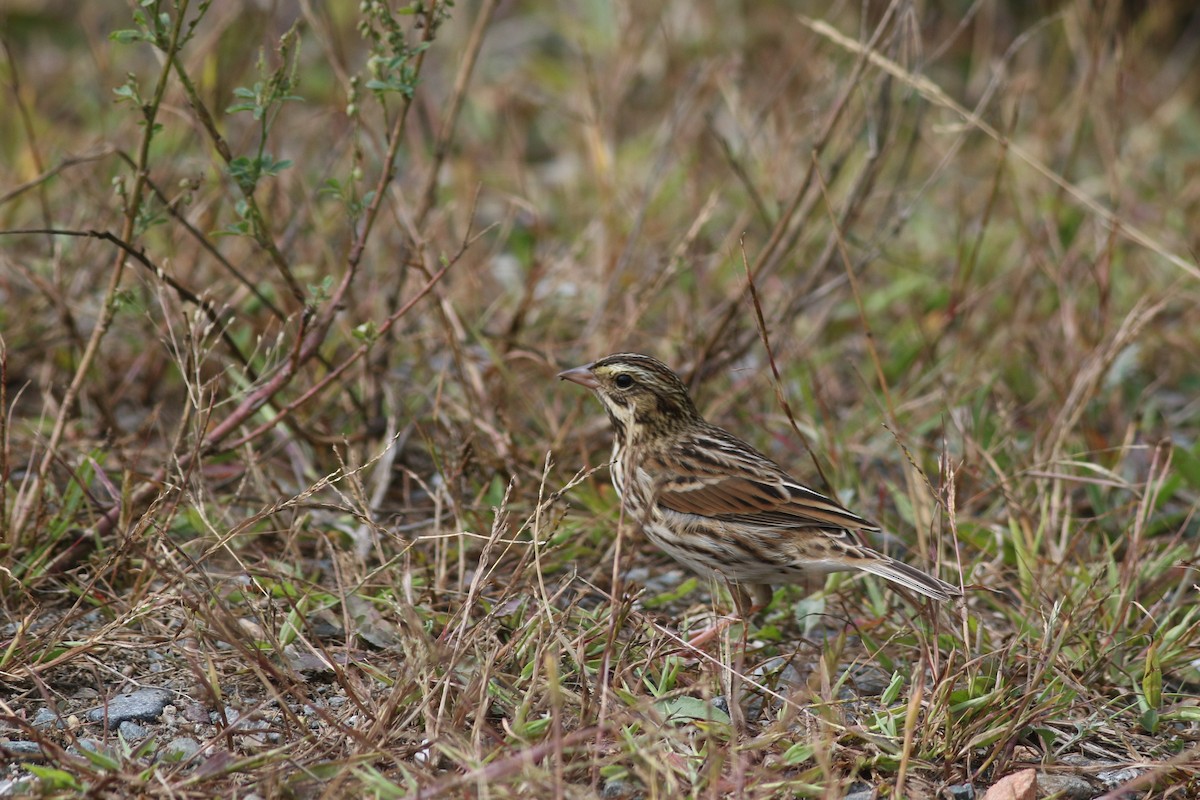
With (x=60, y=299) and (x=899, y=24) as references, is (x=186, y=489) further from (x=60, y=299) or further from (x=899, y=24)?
(x=899, y=24)

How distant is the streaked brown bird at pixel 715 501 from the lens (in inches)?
160

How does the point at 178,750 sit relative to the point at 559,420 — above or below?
above

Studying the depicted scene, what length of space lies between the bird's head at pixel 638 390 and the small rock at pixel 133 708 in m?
1.66

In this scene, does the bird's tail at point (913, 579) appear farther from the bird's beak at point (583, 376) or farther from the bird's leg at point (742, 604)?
the bird's beak at point (583, 376)

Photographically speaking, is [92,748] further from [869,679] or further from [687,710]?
[869,679]

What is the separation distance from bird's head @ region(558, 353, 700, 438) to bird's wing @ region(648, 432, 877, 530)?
0.42 ft

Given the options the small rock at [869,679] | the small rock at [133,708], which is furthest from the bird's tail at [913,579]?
the small rock at [133,708]

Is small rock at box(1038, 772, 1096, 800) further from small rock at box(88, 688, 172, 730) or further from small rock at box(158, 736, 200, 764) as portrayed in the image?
small rock at box(88, 688, 172, 730)

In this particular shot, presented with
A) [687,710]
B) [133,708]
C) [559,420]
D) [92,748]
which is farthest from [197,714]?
[559,420]

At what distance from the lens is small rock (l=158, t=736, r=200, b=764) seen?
3.15 m

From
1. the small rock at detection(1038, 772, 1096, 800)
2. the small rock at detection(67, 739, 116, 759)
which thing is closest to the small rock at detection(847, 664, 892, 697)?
the small rock at detection(1038, 772, 1096, 800)

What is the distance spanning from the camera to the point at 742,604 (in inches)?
165

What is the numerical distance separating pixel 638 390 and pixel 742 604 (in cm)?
78

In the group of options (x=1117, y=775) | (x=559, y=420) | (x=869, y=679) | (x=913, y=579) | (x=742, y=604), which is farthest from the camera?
(x=559, y=420)
